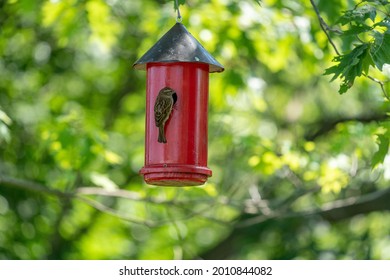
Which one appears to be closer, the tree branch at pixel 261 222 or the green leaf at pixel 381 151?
the green leaf at pixel 381 151

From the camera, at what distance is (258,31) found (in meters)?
9.10

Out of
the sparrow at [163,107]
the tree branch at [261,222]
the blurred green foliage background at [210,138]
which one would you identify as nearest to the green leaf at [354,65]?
the sparrow at [163,107]

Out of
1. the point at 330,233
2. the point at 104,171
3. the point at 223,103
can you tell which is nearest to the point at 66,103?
the point at 104,171

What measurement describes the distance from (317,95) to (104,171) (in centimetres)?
320

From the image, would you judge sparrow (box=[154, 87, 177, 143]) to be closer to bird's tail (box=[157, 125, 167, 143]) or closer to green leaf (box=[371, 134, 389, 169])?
bird's tail (box=[157, 125, 167, 143])

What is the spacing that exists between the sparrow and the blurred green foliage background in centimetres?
244

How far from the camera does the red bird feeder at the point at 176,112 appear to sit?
17.4ft

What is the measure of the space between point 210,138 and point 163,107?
17.3 feet

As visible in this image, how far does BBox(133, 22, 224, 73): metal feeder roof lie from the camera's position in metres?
5.27

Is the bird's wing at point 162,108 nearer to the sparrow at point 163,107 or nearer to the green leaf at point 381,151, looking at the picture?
the sparrow at point 163,107

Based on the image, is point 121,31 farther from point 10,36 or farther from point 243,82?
point 243,82

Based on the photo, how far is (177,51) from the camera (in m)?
5.29

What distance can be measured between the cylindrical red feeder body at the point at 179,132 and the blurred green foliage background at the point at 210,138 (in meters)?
2.38

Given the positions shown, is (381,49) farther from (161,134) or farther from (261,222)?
(261,222)
